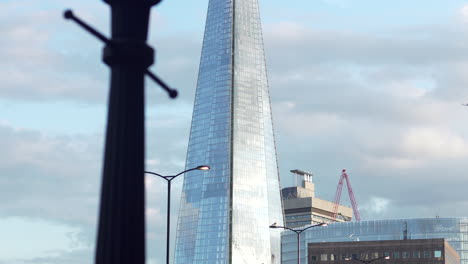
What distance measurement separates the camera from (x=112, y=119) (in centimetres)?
1633

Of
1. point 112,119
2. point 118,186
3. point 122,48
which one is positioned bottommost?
point 118,186

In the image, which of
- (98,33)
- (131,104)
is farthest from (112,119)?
(98,33)

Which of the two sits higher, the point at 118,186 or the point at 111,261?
the point at 118,186

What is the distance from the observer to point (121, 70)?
1642 centimetres

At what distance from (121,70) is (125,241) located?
2.77 m

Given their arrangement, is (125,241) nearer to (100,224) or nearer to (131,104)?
(100,224)

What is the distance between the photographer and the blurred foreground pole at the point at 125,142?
15758 mm

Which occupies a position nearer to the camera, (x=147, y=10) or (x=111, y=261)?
(x=111, y=261)

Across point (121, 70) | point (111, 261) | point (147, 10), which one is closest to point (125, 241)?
point (111, 261)

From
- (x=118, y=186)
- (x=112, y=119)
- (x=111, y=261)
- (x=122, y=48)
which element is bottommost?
(x=111, y=261)

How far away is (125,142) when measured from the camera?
638 inches

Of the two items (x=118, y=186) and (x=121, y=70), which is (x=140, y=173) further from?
(x=121, y=70)

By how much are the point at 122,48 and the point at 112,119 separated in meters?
1.15

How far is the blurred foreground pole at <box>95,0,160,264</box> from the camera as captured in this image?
1576 cm
